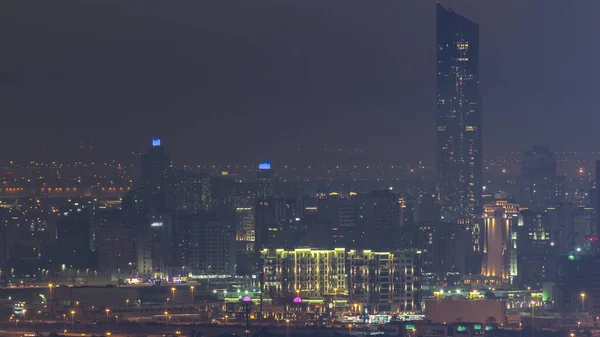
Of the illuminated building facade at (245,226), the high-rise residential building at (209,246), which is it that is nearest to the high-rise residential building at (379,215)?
the illuminated building facade at (245,226)

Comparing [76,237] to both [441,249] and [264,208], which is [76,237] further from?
[441,249]

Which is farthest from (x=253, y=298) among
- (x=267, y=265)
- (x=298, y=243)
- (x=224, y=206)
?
(x=224, y=206)

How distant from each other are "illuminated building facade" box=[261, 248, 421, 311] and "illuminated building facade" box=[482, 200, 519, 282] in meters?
11.4

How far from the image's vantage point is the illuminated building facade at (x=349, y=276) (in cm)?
5397

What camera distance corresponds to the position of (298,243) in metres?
61.4

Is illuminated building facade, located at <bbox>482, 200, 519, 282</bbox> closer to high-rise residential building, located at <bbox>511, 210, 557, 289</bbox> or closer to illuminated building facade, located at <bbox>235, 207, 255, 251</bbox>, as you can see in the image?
high-rise residential building, located at <bbox>511, 210, 557, 289</bbox>

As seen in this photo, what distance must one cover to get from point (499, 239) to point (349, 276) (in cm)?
1569

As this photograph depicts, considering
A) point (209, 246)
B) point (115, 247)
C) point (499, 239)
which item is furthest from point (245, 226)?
point (499, 239)

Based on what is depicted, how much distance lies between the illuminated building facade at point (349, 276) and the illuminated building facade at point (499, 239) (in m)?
11.4

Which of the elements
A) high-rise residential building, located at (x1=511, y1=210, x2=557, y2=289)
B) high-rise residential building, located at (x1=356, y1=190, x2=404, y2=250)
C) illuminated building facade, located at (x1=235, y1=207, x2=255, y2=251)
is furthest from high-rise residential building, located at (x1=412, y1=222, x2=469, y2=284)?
illuminated building facade, located at (x1=235, y1=207, x2=255, y2=251)

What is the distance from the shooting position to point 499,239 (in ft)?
227

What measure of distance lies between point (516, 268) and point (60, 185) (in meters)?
20.8

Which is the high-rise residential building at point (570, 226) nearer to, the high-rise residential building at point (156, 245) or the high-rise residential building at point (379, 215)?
the high-rise residential building at point (379, 215)

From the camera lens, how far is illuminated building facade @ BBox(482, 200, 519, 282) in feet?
220
